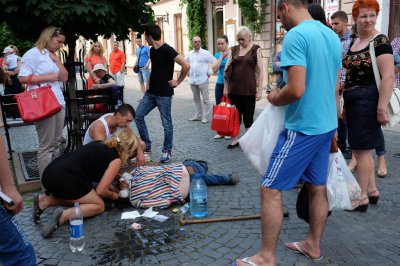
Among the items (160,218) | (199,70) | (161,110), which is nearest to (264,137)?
(160,218)

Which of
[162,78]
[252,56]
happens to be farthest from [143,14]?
[252,56]

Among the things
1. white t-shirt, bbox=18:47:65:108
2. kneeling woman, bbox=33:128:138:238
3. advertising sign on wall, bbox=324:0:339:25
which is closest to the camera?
kneeling woman, bbox=33:128:138:238

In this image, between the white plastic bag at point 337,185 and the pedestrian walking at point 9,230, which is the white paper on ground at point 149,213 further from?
the pedestrian walking at point 9,230

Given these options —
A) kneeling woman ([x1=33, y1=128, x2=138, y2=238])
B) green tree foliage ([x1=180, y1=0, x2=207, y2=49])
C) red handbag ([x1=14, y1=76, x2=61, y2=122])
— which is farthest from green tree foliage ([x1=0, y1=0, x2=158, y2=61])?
green tree foliage ([x1=180, y1=0, x2=207, y2=49])

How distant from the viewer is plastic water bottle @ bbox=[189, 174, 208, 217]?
3.97 metres

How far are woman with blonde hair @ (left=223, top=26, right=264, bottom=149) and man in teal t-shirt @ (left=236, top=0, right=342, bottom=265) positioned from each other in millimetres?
3446

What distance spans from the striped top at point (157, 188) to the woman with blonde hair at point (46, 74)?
1078 millimetres

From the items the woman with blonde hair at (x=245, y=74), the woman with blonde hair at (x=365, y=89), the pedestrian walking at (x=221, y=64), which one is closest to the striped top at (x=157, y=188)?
the woman with blonde hair at (x=365, y=89)

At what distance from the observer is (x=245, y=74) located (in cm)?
618

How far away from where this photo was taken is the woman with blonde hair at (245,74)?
6199 millimetres

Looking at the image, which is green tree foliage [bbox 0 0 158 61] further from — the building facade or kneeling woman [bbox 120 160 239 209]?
kneeling woman [bbox 120 160 239 209]

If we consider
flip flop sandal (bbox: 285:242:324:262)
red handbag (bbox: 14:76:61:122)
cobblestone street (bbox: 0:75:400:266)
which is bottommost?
cobblestone street (bbox: 0:75:400:266)

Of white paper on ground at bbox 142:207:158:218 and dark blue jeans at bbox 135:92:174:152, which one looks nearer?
white paper on ground at bbox 142:207:158:218

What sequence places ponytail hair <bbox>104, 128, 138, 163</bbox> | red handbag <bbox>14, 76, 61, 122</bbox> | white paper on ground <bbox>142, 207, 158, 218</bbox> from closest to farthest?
white paper on ground <bbox>142, 207, 158, 218</bbox>
ponytail hair <bbox>104, 128, 138, 163</bbox>
red handbag <bbox>14, 76, 61, 122</bbox>
